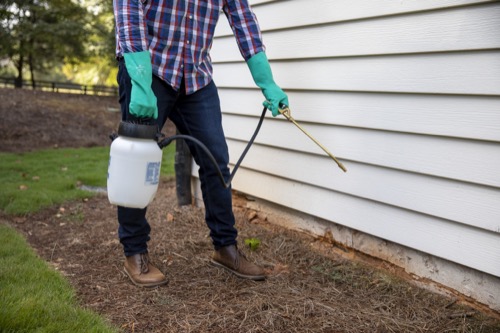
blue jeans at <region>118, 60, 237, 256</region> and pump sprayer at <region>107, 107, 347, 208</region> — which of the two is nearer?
pump sprayer at <region>107, 107, 347, 208</region>

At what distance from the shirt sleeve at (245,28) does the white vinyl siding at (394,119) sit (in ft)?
1.53

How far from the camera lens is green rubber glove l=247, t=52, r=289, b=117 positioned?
8.41 feet

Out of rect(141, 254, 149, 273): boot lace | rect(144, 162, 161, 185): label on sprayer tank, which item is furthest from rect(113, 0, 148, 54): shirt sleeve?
rect(141, 254, 149, 273): boot lace

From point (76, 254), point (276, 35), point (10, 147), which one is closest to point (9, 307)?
point (76, 254)

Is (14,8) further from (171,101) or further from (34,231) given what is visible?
(171,101)

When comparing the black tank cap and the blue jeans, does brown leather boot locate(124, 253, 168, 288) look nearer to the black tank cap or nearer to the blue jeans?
the blue jeans

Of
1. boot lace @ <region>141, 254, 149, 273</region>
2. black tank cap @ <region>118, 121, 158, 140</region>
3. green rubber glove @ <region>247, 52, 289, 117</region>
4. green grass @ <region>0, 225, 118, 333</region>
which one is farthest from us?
boot lace @ <region>141, 254, 149, 273</region>

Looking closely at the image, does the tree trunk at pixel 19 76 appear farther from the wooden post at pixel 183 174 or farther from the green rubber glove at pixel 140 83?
the green rubber glove at pixel 140 83

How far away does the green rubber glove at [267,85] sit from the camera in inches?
101

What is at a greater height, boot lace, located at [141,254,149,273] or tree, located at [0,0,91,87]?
tree, located at [0,0,91,87]

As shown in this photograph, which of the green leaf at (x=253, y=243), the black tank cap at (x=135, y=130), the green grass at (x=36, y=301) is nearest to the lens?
the green grass at (x=36, y=301)

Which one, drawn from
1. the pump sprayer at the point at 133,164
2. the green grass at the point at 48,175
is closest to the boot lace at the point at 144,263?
the pump sprayer at the point at 133,164

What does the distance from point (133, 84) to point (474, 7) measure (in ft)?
5.04

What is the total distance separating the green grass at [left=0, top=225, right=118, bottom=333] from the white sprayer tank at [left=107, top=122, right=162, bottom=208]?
0.53 meters
